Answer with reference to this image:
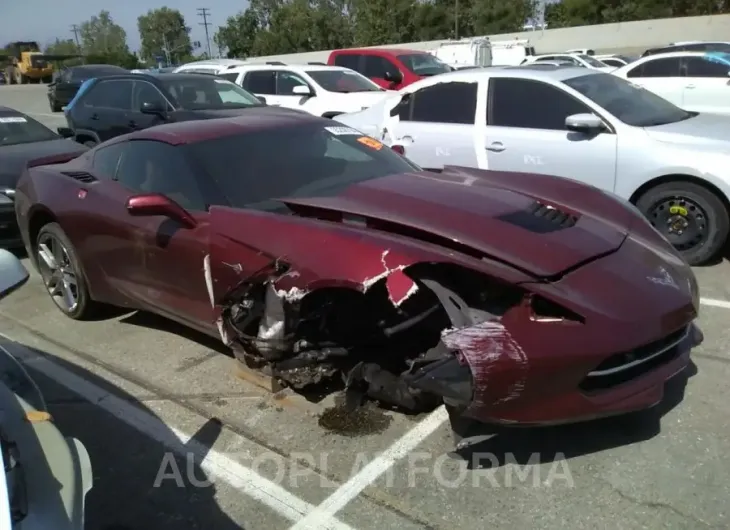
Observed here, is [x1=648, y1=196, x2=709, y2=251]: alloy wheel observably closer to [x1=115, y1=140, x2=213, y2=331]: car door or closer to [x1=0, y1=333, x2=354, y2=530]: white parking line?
[x1=115, y1=140, x2=213, y2=331]: car door

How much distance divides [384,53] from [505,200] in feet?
39.5

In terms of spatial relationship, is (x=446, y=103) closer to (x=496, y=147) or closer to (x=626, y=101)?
(x=496, y=147)

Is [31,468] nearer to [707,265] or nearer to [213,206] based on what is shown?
[213,206]

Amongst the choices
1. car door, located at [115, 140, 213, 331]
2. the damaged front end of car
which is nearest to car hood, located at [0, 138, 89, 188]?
car door, located at [115, 140, 213, 331]

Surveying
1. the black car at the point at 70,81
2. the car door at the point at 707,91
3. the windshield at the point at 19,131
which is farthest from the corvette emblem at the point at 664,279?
the black car at the point at 70,81

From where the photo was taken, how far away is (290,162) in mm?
4000

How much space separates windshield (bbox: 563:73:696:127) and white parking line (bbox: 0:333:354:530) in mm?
4323

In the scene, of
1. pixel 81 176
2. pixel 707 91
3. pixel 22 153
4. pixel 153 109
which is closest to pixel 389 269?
pixel 81 176

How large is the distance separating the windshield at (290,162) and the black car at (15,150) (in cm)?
251

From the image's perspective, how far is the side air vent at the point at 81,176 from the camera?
14.9 ft

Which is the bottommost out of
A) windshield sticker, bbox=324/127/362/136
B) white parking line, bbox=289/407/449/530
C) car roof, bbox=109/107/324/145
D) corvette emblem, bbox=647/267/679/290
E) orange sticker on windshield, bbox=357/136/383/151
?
white parking line, bbox=289/407/449/530

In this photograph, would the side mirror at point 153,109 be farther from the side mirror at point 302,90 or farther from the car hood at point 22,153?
the side mirror at point 302,90

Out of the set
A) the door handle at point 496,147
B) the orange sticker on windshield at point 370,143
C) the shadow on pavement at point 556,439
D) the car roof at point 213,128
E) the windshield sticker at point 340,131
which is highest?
the car roof at point 213,128

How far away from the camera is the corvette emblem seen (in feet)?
9.62
